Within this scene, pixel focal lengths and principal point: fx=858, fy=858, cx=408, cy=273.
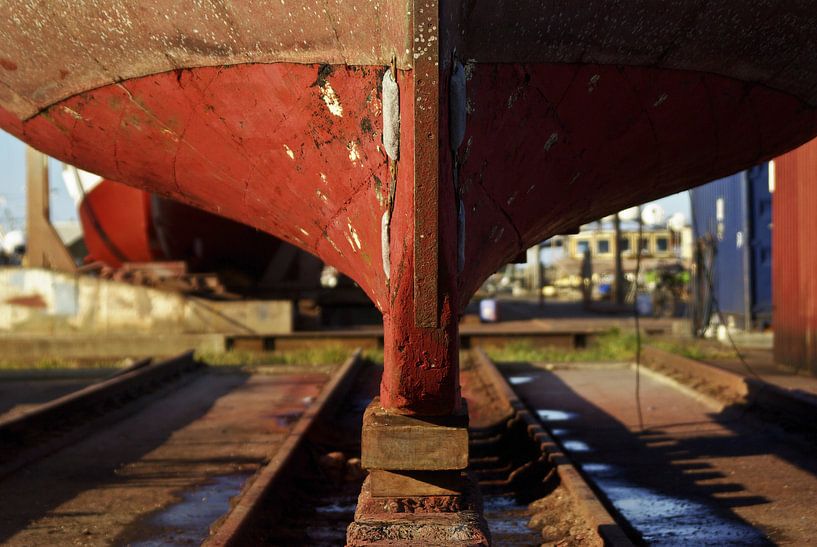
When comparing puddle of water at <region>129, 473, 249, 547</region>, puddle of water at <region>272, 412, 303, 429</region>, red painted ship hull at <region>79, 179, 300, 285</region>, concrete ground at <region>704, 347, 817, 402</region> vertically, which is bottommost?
puddle of water at <region>129, 473, 249, 547</region>

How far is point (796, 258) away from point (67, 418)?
26.9 ft

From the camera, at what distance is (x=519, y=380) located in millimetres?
9945

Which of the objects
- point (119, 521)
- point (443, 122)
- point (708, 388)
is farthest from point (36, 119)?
point (708, 388)

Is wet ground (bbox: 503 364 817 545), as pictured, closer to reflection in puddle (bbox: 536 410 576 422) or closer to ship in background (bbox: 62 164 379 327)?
reflection in puddle (bbox: 536 410 576 422)

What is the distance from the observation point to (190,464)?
5617 millimetres

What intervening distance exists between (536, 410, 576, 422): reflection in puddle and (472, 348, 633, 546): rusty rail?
312mm

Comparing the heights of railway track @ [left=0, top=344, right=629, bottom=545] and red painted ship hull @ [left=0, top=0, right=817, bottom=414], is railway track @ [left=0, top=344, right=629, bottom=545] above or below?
below

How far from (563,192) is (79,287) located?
9863 mm

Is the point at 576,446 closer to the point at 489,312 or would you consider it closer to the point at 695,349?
the point at 695,349

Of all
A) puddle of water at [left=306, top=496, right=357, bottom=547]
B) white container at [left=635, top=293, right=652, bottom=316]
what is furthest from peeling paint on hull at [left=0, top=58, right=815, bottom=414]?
white container at [left=635, top=293, right=652, bottom=316]

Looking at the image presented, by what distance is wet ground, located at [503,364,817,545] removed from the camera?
413cm

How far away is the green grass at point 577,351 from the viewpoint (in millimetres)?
11562

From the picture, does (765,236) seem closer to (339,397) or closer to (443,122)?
(339,397)

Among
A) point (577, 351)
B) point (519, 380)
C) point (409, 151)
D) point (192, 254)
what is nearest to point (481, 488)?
point (409, 151)
